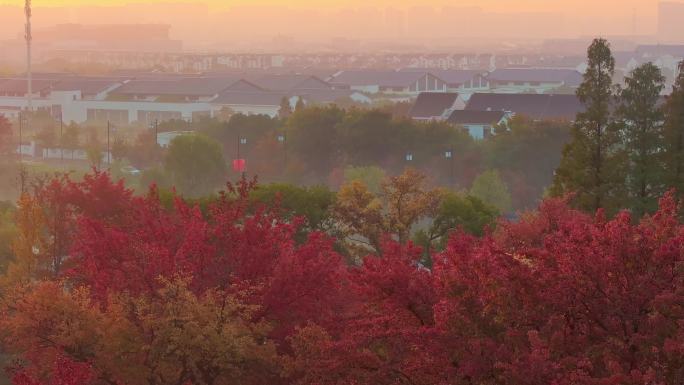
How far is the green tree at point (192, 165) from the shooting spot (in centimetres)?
3441

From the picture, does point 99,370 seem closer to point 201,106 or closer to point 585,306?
point 585,306

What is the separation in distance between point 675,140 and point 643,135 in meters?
0.61

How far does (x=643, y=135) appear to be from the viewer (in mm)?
21219

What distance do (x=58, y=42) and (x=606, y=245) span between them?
15955 cm

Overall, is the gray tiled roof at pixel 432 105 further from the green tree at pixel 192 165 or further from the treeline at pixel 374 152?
the green tree at pixel 192 165

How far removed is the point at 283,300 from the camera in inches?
460

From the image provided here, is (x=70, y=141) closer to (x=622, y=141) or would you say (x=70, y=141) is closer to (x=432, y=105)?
(x=432, y=105)

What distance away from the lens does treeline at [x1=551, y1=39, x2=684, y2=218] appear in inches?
811

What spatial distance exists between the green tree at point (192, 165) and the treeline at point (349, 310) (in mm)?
19677

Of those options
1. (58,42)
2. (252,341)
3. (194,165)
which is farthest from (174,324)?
(58,42)

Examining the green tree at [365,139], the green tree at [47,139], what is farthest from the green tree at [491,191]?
the green tree at [47,139]

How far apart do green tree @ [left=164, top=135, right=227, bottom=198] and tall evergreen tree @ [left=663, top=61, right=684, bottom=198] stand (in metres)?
16.7

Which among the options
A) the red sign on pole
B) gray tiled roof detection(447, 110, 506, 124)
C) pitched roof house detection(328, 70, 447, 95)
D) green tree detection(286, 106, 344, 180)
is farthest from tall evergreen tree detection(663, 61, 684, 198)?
pitched roof house detection(328, 70, 447, 95)

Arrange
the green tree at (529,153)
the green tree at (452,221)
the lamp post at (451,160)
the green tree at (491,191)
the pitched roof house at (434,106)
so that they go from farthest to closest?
the pitched roof house at (434,106)
the lamp post at (451,160)
the green tree at (529,153)
the green tree at (491,191)
the green tree at (452,221)
